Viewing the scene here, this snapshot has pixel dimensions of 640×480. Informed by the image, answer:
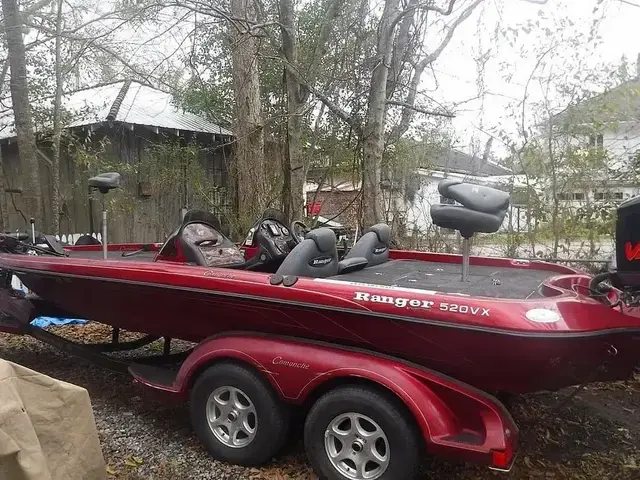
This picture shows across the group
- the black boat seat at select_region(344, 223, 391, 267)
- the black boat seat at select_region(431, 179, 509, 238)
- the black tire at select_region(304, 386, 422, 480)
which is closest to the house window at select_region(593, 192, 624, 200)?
the black boat seat at select_region(344, 223, 391, 267)

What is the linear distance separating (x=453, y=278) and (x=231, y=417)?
171 centimetres

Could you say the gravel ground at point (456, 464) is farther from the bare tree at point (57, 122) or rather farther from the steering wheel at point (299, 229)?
the bare tree at point (57, 122)

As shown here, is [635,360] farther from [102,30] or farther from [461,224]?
[102,30]

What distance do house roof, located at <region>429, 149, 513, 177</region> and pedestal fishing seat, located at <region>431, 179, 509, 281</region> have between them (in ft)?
17.3

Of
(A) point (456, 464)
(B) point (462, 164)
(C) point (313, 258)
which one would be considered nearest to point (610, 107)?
(C) point (313, 258)

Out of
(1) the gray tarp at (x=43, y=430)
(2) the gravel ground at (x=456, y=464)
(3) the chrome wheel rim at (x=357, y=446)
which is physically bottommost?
(2) the gravel ground at (x=456, y=464)

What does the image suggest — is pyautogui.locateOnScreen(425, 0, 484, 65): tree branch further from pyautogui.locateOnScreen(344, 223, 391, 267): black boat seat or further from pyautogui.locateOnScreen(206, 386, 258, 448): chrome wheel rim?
pyautogui.locateOnScreen(206, 386, 258, 448): chrome wheel rim

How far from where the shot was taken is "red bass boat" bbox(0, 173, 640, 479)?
2596mm

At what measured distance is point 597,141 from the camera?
598cm

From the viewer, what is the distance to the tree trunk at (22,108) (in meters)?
9.16

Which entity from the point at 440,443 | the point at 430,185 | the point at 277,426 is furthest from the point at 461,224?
the point at 430,185

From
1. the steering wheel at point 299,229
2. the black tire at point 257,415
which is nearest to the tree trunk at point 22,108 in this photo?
the steering wheel at point 299,229

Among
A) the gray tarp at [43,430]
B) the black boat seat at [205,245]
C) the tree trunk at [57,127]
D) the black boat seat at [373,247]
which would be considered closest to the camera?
the gray tarp at [43,430]

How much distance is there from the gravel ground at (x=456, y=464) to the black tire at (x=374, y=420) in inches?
13.4
